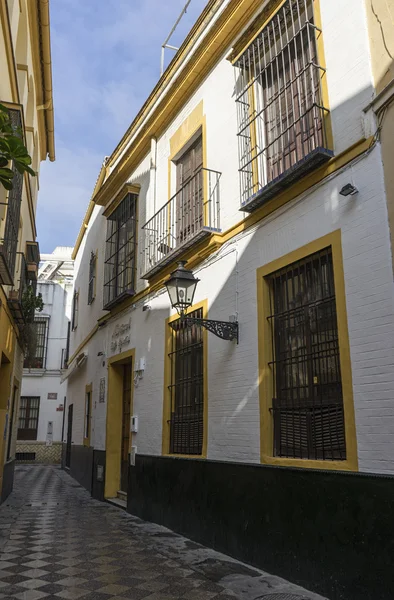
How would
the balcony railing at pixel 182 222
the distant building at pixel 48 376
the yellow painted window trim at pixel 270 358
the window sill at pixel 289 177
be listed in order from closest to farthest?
1. the yellow painted window trim at pixel 270 358
2. the window sill at pixel 289 177
3. the balcony railing at pixel 182 222
4. the distant building at pixel 48 376

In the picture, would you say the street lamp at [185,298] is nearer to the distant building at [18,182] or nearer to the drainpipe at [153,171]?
the distant building at [18,182]

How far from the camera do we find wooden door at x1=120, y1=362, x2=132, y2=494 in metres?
9.88

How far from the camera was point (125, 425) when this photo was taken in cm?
1009

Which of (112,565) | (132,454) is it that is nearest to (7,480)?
(132,454)

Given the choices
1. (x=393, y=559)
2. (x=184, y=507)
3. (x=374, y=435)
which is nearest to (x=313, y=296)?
(x=374, y=435)

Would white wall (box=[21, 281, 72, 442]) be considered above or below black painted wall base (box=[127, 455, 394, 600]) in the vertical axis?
above

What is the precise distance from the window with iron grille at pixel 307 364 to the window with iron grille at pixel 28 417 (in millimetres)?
18914

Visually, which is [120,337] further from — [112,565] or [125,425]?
[112,565]

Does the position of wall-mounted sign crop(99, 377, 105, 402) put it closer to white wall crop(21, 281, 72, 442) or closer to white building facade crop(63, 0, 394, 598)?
white building facade crop(63, 0, 394, 598)

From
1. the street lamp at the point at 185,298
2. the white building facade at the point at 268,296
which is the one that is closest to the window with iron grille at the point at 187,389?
the white building facade at the point at 268,296

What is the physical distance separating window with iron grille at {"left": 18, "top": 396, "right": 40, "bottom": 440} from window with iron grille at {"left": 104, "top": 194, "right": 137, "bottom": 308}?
42.1 ft

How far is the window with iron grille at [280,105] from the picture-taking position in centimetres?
513

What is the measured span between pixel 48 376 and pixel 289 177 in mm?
19844

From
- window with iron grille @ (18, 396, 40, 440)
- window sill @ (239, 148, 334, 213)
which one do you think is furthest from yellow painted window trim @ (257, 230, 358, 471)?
window with iron grille @ (18, 396, 40, 440)
